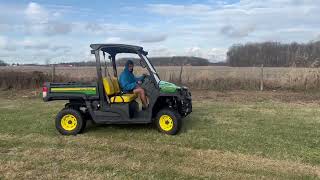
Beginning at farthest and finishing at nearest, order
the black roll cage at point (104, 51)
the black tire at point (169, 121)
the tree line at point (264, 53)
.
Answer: the tree line at point (264, 53), the black roll cage at point (104, 51), the black tire at point (169, 121)

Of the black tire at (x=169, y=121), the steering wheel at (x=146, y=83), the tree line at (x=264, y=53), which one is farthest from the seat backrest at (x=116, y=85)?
the tree line at (x=264, y=53)

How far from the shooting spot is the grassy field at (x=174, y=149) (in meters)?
6.11

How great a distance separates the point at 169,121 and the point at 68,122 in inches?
82.9

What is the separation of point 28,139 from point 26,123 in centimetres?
194

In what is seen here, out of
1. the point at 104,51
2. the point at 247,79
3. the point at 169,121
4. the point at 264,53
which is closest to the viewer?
the point at 169,121

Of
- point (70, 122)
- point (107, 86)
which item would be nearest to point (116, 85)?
point (107, 86)

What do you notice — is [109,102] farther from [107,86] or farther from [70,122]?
[70,122]

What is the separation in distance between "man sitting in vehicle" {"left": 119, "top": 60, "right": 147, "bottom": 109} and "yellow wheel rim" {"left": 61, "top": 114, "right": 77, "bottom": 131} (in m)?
1.23

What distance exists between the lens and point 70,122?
895 cm

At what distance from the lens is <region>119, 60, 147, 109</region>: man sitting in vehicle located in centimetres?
894

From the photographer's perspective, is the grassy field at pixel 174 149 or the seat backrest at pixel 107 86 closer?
the grassy field at pixel 174 149

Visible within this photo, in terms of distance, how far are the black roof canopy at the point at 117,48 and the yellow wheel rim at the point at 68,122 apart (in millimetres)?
1516

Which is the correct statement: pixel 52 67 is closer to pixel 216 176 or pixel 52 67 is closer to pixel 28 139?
pixel 28 139

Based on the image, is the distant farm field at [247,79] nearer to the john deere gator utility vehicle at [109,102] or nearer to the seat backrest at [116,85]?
the seat backrest at [116,85]
